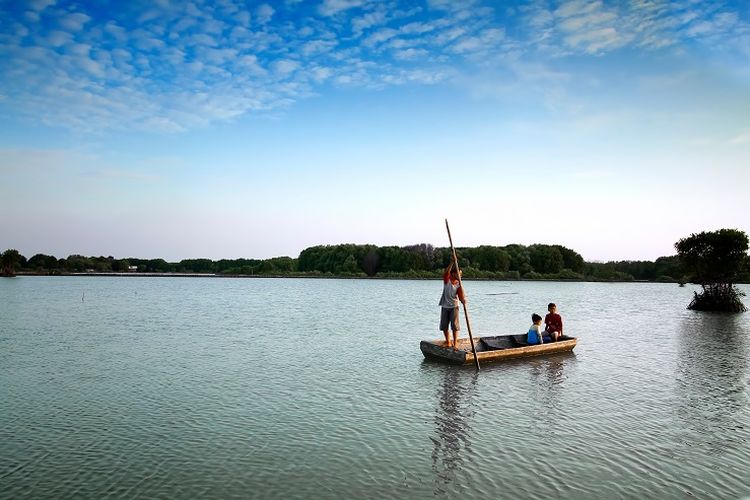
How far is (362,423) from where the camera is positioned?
377 inches

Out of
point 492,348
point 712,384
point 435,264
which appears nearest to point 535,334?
point 492,348

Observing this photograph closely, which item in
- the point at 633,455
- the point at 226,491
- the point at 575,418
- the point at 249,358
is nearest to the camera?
the point at 226,491

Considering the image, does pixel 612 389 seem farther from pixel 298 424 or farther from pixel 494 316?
pixel 494 316

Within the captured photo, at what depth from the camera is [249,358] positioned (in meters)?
16.9

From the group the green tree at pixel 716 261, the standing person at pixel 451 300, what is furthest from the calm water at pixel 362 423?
the green tree at pixel 716 261

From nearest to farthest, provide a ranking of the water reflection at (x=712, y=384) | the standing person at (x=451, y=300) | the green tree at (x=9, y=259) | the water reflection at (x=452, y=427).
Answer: the water reflection at (x=452, y=427), the water reflection at (x=712, y=384), the standing person at (x=451, y=300), the green tree at (x=9, y=259)

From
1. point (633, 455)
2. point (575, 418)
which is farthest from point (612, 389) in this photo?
point (633, 455)

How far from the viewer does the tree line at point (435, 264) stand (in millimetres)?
134875

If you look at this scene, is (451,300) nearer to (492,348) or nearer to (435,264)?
(492,348)

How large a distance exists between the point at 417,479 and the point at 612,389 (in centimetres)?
748

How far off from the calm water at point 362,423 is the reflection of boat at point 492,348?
41cm

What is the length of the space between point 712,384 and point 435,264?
13129cm

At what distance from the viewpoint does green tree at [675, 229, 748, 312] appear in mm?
35844

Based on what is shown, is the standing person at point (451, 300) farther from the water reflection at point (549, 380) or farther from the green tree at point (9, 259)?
the green tree at point (9, 259)
